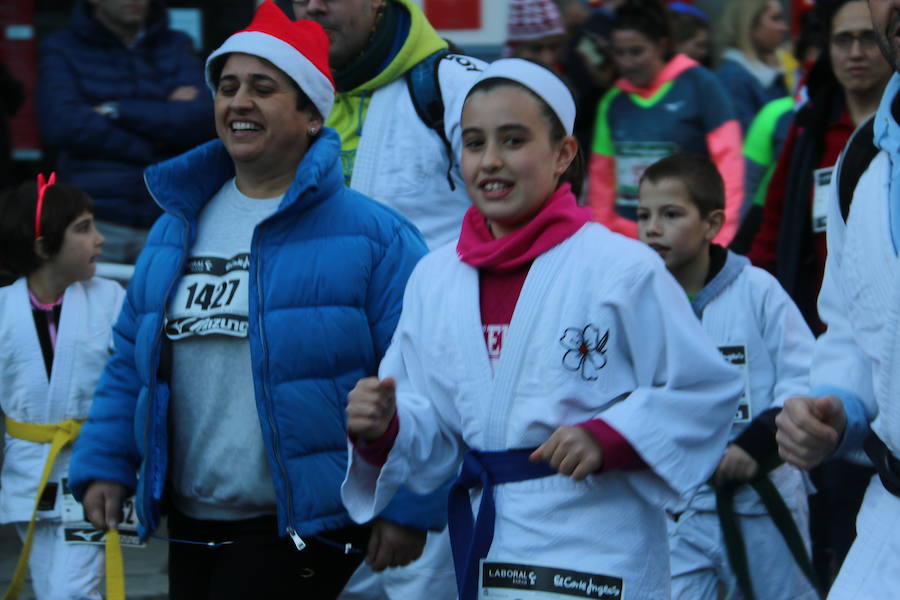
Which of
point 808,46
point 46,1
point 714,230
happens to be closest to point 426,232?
point 714,230

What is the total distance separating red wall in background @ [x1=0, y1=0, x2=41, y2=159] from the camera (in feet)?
32.4

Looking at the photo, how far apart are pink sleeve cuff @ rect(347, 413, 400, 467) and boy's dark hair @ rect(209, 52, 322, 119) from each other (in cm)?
119

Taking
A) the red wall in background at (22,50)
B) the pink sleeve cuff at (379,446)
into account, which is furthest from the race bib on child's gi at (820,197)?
the red wall in background at (22,50)

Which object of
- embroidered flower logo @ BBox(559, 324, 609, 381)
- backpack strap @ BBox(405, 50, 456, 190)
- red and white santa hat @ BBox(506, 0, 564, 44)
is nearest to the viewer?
embroidered flower logo @ BBox(559, 324, 609, 381)

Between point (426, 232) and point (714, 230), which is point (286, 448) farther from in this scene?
point (714, 230)

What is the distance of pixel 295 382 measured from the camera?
12.7 ft

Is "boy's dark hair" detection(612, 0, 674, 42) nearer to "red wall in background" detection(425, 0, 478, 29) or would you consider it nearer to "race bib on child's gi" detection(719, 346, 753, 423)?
"race bib on child's gi" detection(719, 346, 753, 423)

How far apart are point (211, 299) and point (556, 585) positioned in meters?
1.31

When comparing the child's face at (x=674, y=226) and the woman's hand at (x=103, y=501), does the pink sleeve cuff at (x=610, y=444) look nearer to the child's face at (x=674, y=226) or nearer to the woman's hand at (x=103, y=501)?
the woman's hand at (x=103, y=501)

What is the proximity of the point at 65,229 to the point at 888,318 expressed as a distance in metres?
3.65

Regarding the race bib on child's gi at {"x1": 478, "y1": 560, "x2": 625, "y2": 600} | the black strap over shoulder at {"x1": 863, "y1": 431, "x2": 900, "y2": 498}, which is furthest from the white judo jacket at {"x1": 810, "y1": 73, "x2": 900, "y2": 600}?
the race bib on child's gi at {"x1": 478, "y1": 560, "x2": 625, "y2": 600}

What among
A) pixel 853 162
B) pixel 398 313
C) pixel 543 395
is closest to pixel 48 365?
pixel 398 313

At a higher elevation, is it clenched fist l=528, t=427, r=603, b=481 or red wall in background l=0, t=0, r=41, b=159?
red wall in background l=0, t=0, r=41, b=159

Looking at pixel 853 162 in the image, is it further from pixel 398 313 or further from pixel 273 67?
pixel 273 67
